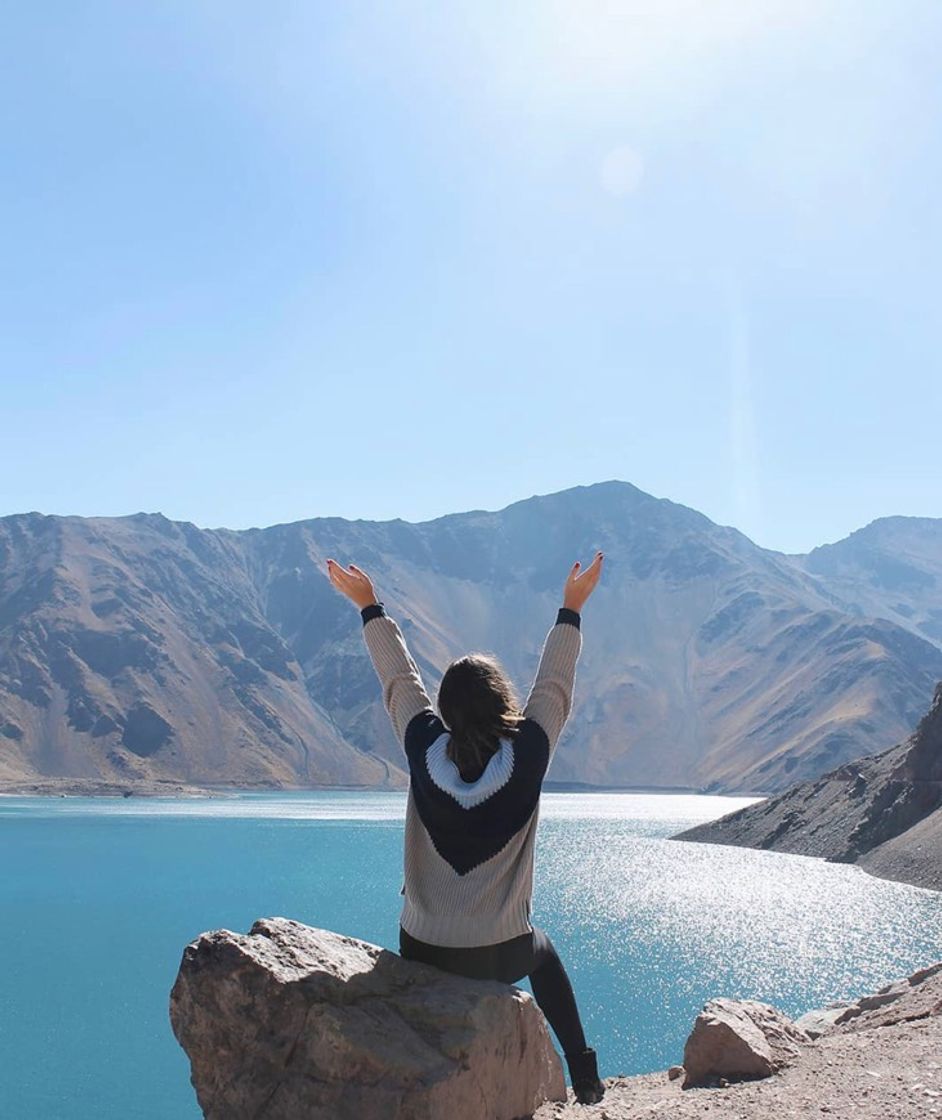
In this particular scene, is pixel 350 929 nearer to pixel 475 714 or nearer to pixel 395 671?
pixel 395 671

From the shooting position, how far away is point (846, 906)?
187ft

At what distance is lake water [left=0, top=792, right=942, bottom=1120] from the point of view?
27.8 meters

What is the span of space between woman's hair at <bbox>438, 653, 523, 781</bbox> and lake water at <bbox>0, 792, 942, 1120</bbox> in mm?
20693

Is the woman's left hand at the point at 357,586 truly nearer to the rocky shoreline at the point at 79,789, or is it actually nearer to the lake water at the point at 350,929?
the lake water at the point at 350,929

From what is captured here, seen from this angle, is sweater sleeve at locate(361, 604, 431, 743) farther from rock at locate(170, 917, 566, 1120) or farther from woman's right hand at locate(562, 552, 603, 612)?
rock at locate(170, 917, 566, 1120)

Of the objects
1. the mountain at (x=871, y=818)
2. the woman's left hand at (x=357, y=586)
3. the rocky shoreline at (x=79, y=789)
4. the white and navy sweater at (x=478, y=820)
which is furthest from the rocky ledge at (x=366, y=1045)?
the rocky shoreline at (x=79, y=789)

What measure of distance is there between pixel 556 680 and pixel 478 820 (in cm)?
97

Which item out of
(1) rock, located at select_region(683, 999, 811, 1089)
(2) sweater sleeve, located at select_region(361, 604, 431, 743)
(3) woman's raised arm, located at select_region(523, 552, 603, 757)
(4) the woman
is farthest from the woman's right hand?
(1) rock, located at select_region(683, 999, 811, 1089)

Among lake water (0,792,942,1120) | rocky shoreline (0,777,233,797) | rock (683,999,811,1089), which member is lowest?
rocky shoreline (0,777,233,797)

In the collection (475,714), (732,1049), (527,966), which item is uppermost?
(475,714)

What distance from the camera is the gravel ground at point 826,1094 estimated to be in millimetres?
6578

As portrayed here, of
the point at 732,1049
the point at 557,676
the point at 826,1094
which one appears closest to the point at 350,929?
the point at 732,1049

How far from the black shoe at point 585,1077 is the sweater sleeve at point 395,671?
2206 mm

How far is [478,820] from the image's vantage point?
227 inches
